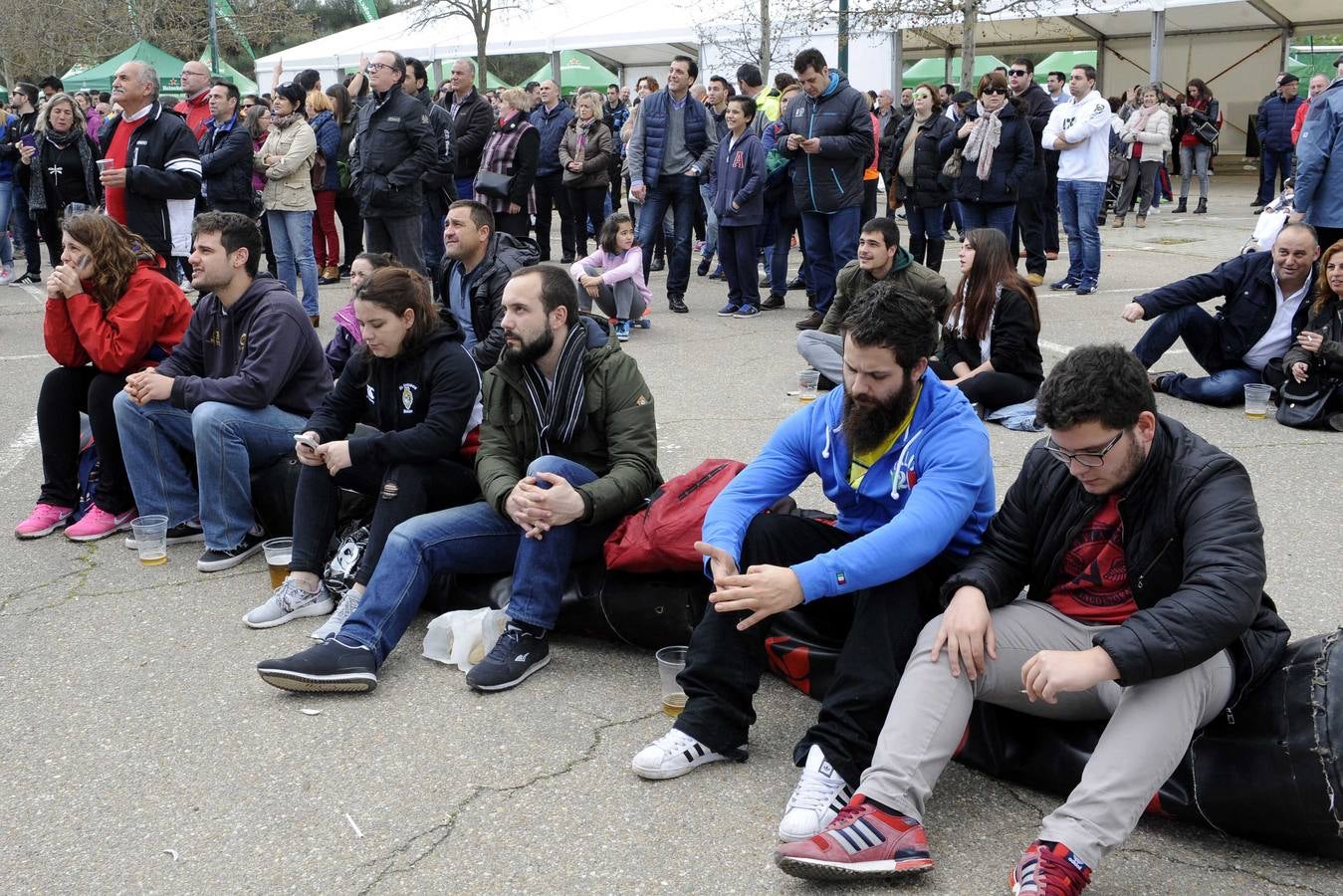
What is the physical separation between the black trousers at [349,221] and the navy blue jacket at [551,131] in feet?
6.17

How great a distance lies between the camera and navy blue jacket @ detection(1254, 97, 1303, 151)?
16.1 meters

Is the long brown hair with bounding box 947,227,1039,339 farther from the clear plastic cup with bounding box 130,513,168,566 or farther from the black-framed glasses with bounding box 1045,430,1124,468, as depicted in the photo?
the clear plastic cup with bounding box 130,513,168,566

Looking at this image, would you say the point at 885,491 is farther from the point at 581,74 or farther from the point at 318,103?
the point at 581,74

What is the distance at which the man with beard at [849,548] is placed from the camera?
3.04 metres

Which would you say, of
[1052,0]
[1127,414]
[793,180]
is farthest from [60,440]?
[1052,0]

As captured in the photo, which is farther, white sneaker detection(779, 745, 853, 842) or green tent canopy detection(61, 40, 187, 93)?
green tent canopy detection(61, 40, 187, 93)

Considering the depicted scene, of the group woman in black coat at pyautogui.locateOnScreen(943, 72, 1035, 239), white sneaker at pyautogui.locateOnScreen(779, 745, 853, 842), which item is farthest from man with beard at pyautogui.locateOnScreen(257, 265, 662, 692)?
woman in black coat at pyautogui.locateOnScreen(943, 72, 1035, 239)

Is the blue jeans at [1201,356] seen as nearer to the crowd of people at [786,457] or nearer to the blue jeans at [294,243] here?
the crowd of people at [786,457]

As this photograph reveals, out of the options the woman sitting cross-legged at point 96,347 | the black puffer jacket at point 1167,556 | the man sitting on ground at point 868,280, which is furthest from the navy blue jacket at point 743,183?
the black puffer jacket at point 1167,556

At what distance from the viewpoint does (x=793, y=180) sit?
9547 millimetres

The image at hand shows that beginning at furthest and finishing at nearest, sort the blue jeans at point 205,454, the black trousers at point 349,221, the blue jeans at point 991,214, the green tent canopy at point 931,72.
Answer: the green tent canopy at point 931,72 < the black trousers at point 349,221 < the blue jeans at point 991,214 < the blue jeans at point 205,454

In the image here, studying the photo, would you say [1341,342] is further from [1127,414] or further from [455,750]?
[455,750]

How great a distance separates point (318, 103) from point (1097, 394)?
32.7ft

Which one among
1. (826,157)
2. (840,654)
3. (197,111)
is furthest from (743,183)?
(840,654)
